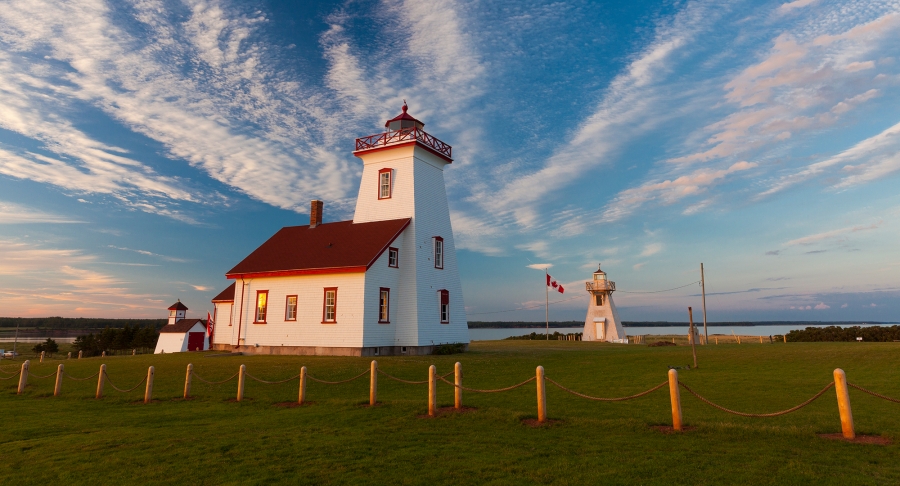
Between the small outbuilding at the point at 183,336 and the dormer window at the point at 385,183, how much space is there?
30.0 m

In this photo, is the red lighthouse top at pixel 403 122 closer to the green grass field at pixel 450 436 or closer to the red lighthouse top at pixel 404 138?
the red lighthouse top at pixel 404 138

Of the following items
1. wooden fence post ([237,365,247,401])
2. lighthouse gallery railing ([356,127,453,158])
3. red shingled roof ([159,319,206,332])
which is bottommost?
wooden fence post ([237,365,247,401])

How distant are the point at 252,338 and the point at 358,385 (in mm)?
16577

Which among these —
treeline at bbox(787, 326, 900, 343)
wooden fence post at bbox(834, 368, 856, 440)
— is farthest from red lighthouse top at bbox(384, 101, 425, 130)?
treeline at bbox(787, 326, 900, 343)

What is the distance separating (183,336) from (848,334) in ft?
209

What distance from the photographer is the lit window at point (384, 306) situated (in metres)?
30.4

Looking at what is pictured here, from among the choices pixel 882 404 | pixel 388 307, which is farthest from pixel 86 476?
pixel 388 307

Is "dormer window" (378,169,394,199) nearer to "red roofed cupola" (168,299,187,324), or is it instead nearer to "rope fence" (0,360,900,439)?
"rope fence" (0,360,900,439)

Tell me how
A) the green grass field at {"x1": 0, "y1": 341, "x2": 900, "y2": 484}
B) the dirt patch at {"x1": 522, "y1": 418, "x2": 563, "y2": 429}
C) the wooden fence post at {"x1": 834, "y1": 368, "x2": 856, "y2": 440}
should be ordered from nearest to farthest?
the green grass field at {"x1": 0, "y1": 341, "x2": 900, "y2": 484}, the wooden fence post at {"x1": 834, "y1": 368, "x2": 856, "y2": 440}, the dirt patch at {"x1": 522, "y1": 418, "x2": 563, "y2": 429}

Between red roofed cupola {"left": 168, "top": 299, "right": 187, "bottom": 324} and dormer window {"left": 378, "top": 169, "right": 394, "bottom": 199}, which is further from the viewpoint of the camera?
red roofed cupola {"left": 168, "top": 299, "right": 187, "bottom": 324}

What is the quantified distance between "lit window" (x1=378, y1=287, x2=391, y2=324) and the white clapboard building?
0.06 meters

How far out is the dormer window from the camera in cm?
3397

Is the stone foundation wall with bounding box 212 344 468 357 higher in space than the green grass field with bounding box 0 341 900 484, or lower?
higher

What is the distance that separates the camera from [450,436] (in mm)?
10930
